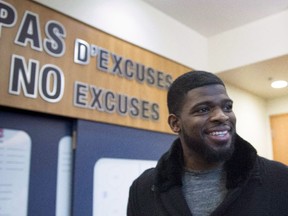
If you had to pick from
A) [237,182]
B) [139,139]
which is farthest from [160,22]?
[237,182]

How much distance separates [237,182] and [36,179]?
1185 millimetres

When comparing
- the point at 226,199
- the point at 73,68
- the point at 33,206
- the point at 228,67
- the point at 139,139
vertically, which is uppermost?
the point at 228,67

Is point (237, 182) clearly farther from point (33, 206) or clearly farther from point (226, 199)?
point (33, 206)

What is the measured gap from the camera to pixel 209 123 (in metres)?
0.88

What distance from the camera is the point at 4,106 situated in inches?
61.6

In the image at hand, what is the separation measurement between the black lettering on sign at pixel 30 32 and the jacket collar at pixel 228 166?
3.47 ft

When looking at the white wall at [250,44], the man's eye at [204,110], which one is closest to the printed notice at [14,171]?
the man's eye at [204,110]

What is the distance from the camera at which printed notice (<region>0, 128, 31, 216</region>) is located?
1.58 m

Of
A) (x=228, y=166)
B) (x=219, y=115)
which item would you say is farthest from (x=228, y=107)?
(x=228, y=166)

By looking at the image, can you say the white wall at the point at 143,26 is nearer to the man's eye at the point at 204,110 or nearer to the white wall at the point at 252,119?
the white wall at the point at 252,119

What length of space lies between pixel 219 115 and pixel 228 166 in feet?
0.50

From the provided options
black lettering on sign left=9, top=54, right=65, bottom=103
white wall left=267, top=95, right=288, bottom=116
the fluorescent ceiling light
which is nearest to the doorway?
white wall left=267, top=95, right=288, bottom=116

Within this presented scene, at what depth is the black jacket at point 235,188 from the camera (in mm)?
806

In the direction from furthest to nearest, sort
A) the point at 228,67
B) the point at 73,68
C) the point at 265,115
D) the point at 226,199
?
1. the point at 265,115
2. the point at 228,67
3. the point at 73,68
4. the point at 226,199
